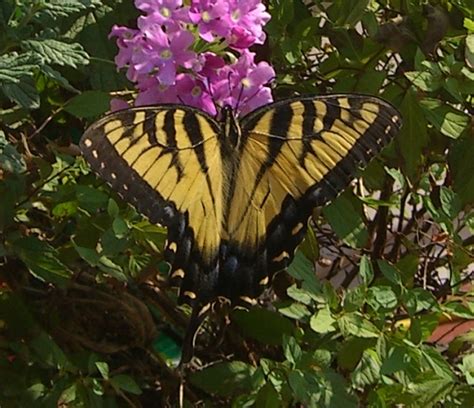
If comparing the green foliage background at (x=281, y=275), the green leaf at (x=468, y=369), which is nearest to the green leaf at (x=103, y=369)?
the green foliage background at (x=281, y=275)

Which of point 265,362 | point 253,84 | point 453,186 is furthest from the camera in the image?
point 453,186

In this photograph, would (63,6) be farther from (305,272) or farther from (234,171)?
(305,272)

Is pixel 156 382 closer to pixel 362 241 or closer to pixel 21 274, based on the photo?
pixel 21 274

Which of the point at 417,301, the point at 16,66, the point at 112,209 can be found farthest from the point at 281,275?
the point at 16,66

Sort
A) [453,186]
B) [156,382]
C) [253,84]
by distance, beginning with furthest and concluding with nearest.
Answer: [156,382] < [453,186] < [253,84]

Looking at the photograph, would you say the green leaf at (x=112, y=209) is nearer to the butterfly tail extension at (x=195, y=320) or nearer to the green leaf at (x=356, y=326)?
the butterfly tail extension at (x=195, y=320)

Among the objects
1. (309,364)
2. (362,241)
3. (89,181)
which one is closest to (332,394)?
(309,364)
